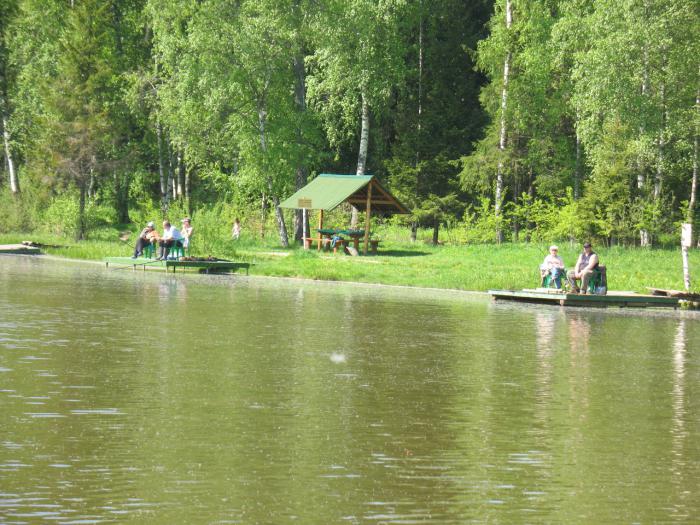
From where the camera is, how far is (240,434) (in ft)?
35.2

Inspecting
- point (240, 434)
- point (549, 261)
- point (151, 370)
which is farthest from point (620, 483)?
point (549, 261)

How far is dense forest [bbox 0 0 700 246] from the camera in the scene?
43.7 meters

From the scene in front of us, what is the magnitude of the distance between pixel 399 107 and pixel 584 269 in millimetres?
30212

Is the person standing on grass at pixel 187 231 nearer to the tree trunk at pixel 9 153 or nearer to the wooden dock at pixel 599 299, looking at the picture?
the wooden dock at pixel 599 299

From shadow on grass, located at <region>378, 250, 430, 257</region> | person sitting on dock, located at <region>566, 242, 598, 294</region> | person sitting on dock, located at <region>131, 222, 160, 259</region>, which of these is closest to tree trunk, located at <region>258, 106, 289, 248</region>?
shadow on grass, located at <region>378, 250, 430, 257</region>

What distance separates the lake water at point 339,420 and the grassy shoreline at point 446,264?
32.5ft

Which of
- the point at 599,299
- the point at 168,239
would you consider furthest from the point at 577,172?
the point at 599,299

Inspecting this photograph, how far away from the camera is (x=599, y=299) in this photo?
27328mm

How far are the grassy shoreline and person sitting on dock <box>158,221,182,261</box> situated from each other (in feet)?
8.47

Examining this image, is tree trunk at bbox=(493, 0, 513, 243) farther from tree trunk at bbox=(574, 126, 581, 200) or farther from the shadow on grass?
the shadow on grass

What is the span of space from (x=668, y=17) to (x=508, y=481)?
36620 millimetres

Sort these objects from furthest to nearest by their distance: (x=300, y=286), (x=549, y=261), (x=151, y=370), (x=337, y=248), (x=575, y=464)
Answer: (x=337, y=248) < (x=300, y=286) < (x=549, y=261) < (x=151, y=370) < (x=575, y=464)

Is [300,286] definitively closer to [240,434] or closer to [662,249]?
[662,249]

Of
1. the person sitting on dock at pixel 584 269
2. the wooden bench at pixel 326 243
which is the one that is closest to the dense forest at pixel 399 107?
the wooden bench at pixel 326 243
